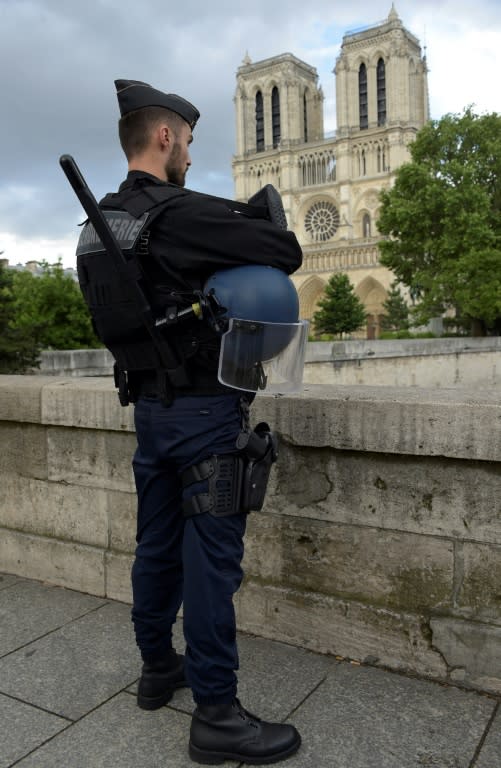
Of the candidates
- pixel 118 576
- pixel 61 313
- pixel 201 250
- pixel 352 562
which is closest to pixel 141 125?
pixel 201 250

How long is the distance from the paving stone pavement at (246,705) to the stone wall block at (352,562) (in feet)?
0.94

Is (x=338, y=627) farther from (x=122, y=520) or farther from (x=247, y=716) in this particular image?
(x=122, y=520)

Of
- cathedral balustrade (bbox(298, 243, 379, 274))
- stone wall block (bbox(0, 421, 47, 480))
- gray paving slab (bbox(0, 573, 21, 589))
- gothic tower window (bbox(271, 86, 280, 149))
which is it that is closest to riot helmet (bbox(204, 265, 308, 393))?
stone wall block (bbox(0, 421, 47, 480))

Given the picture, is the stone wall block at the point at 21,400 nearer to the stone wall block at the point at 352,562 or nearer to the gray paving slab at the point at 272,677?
the stone wall block at the point at 352,562

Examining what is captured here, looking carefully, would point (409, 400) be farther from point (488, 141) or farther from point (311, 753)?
point (488, 141)

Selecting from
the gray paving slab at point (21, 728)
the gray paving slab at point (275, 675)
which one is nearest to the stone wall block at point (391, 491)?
the gray paving slab at point (275, 675)

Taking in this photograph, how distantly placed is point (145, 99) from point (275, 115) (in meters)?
91.8

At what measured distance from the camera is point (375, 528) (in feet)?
9.43

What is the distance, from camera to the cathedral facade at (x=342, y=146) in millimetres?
78312

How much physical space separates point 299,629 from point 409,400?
1.10 metres

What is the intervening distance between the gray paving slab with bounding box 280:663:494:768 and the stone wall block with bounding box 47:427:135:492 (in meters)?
1.44

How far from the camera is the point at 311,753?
219cm

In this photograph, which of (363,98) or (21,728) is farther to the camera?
(363,98)

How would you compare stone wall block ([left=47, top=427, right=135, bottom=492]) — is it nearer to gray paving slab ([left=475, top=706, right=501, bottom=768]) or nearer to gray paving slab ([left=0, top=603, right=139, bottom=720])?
gray paving slab ([left=0, top=603, right=139, bottom=720])
